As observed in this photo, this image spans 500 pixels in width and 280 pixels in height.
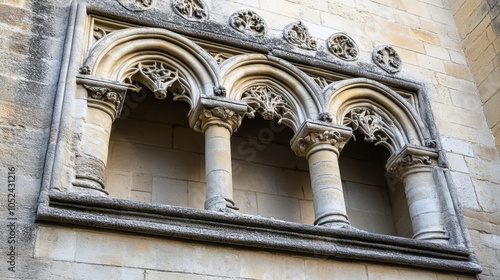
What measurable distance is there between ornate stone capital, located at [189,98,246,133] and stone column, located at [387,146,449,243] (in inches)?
66.3

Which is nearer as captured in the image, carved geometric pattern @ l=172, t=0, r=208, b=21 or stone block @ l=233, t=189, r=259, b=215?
carved geometric pattern @ l=172, t=0, r=208, b=21

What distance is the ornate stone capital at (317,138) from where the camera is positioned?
588cm

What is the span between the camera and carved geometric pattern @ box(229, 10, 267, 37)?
6.36 m

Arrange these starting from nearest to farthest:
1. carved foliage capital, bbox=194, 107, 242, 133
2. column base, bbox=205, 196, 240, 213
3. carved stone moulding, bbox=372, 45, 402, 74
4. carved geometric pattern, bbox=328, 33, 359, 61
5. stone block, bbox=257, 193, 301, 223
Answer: column base, bbox=205, 196, 240, 213 < carved foliage capital, bbox=194, 107, 242, 133 < stone block, bbox=257, 193, 301, 223 < carved geometric pattern, bbox=328, 33, 359, 61 < carved stone moulding, bbox=372, 45, 402, 74

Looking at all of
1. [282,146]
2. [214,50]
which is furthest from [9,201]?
A: [282,146]

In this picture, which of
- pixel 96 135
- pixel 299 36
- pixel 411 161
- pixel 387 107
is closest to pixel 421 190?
pixel 411 161

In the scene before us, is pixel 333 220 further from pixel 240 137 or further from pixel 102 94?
pixel 102 94

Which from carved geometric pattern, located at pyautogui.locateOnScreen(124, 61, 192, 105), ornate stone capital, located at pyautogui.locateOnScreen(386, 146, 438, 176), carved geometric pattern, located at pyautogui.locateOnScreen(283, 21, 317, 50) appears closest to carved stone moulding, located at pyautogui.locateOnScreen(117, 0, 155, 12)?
carved geometric pattern, located at pyautogui.locateOnScreen(124, 61, 192, 105)

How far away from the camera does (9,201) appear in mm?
4363

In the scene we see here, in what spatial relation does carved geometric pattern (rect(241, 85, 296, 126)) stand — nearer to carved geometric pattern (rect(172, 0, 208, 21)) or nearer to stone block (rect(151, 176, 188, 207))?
carved geometric pattern (rect(172, 0, 208, 21))

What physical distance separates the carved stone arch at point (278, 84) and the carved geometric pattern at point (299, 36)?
1.27 ft

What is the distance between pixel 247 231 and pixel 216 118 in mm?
1129

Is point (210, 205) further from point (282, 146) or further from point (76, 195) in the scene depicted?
point (282, 146)

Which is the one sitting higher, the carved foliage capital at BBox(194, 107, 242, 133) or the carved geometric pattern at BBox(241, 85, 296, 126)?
the carved geometric pattern at BBox(241, 85, 296, 126)
